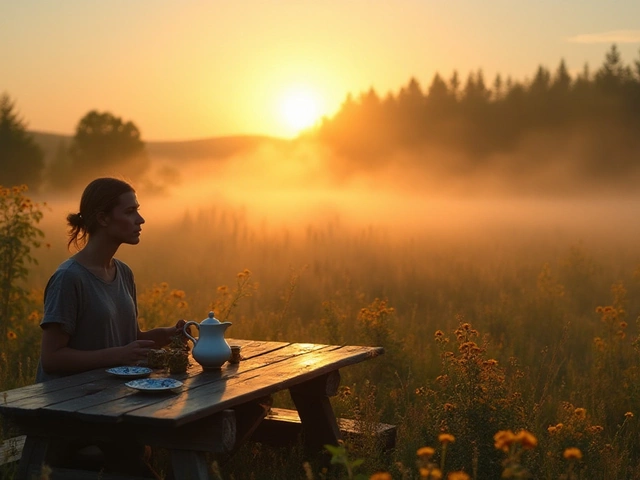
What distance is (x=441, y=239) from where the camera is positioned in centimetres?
1797

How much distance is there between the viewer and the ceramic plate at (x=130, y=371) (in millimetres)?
4027

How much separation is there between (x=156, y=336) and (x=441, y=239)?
13.5 metres

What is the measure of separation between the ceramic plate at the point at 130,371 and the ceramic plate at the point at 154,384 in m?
0.19

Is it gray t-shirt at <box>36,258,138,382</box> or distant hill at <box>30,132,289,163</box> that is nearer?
gray t-shirt at <box>36,258,138,382</box>

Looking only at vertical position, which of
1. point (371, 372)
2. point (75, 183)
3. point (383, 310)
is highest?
point (75, 183)

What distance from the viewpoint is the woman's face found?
4.57 metres

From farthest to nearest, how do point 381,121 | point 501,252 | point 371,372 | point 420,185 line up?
point 381,121, point 420,185, point 501,252, point 371,372

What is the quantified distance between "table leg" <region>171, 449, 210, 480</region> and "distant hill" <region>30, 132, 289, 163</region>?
108745 millimetres

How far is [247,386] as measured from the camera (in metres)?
3.95

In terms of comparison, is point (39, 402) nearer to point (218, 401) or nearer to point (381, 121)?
point (218, 401)

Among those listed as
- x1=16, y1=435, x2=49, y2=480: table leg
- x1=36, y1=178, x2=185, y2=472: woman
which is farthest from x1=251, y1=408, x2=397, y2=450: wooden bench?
x1=16, y1=435, x2=49, y2=480: table leg

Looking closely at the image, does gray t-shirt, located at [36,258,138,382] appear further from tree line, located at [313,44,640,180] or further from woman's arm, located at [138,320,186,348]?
tree line, located at [313,44,640,180]

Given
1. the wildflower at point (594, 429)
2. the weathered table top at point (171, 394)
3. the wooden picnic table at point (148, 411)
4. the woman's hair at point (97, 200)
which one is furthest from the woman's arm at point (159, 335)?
the wildflower at point (594, 429)

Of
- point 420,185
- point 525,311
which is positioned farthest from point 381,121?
point 525,311
